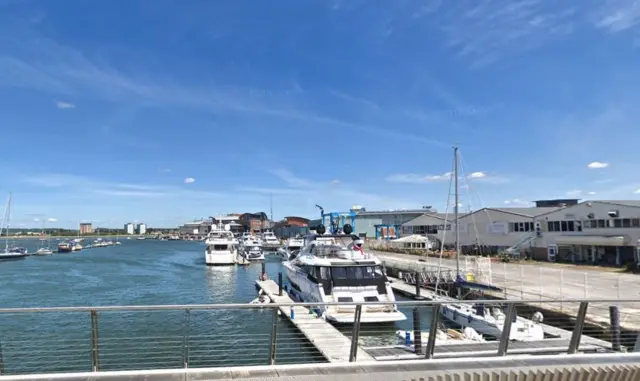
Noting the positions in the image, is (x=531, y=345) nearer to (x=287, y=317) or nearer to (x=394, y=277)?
(x=287, y=317)

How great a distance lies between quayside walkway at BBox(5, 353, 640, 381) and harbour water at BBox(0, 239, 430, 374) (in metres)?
0.72

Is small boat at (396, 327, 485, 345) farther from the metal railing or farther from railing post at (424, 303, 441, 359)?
railing post at (424, 303, 441, 359)

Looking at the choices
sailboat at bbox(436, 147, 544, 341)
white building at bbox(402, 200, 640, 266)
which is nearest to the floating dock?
sailboat at bbox(436, 147, 544, 341)

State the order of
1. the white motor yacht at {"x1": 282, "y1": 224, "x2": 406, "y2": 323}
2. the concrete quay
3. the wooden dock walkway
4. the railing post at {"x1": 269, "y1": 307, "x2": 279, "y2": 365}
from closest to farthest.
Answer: the railing post at {"x1": 269, "y1": 307, "x2": 279, "y2": 365}
the wooden dock walkway
the concrete quay
the white motor yacht at {"x1": 282, "y1": 224, "x2": 406, "y2": 323}

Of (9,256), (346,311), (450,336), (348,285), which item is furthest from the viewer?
(9,256)

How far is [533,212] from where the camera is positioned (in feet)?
193

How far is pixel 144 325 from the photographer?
966 inches

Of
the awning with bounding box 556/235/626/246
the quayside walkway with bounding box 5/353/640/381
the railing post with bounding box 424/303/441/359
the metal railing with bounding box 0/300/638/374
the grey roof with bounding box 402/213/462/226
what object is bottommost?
the metal railing with bounding box 0/300/638/374

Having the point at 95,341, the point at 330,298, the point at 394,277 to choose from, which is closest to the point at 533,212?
the point at 394,277

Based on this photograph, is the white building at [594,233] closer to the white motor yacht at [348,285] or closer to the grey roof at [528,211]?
the grey roof at [528,211]

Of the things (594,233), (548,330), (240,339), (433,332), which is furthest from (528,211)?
(433,332)

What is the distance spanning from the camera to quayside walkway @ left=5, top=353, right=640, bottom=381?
6438mm

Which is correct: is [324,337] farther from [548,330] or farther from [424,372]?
[424,372]

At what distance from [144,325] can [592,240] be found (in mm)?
41639
